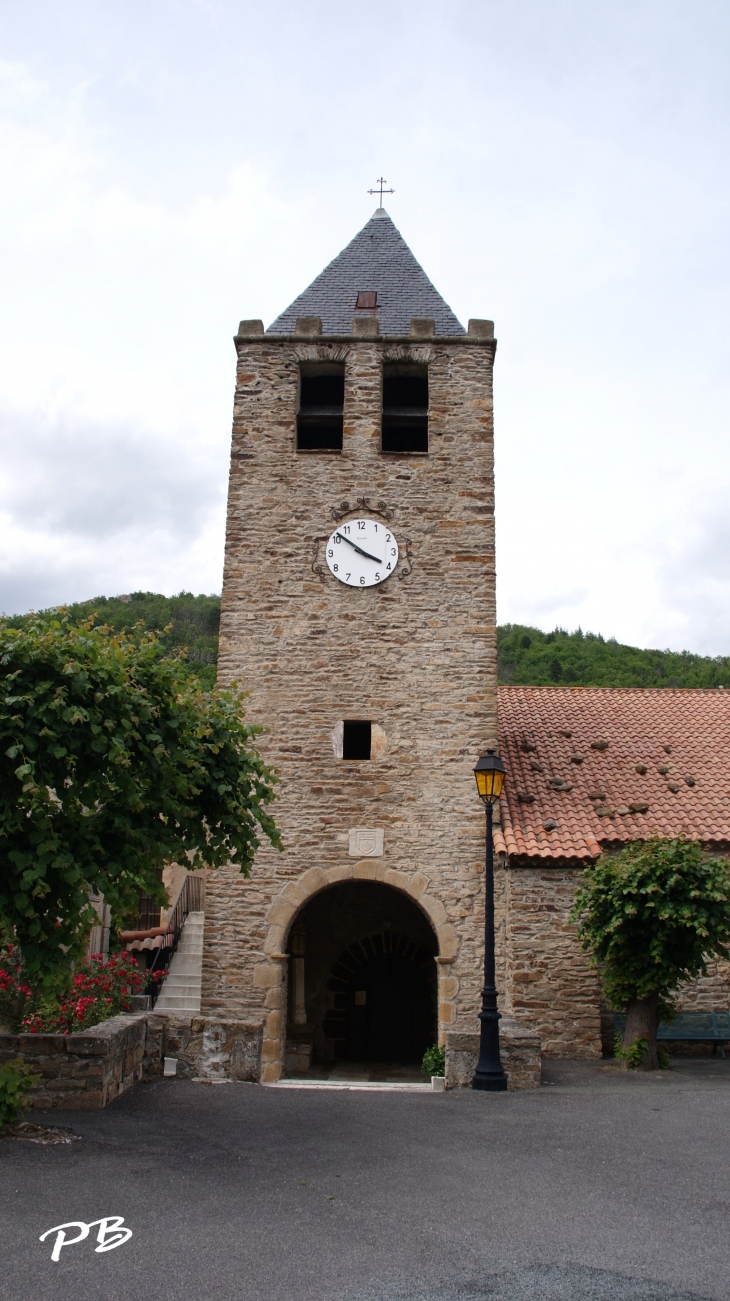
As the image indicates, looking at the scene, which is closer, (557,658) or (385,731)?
(385,731)

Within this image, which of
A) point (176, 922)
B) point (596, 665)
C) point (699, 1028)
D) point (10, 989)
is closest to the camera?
point (10, 989)

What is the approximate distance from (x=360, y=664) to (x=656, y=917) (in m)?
Answer: 4.64

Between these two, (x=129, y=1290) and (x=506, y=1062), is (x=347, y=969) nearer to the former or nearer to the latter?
(x=506, y=1062)

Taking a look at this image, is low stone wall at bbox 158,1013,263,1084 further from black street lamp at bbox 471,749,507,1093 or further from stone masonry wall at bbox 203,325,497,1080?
black street lamp at bbox 471,749,507,1093

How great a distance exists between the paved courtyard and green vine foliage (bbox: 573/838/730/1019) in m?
1.72

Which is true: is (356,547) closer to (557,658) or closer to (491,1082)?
(491,1082)

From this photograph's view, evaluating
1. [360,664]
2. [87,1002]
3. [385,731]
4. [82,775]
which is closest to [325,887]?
[385,731]

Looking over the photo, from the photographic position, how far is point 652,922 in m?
9.64

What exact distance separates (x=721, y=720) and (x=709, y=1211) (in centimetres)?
1105

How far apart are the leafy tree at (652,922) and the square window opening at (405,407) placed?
6455mm

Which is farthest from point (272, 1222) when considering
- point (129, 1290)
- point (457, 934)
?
point (457, 934)

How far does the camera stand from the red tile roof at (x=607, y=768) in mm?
11883

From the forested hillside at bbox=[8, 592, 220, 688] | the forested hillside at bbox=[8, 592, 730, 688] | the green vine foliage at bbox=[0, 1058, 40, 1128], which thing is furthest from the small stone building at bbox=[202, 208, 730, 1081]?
the forested hillside at bbox=[8, 592, 220, 688]

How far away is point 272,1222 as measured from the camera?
4.73 m
